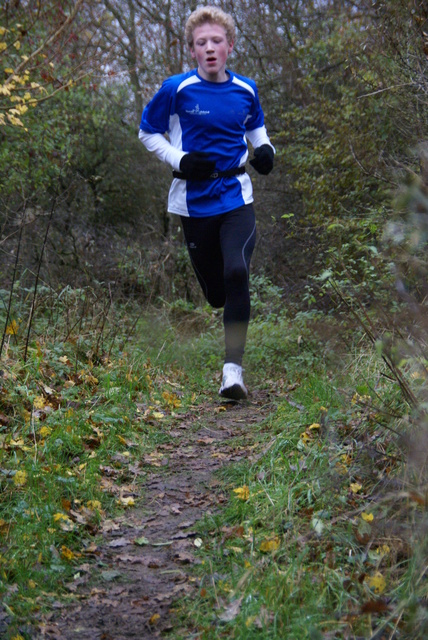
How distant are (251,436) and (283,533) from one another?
4.15 ft

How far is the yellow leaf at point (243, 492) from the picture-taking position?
2832 mm

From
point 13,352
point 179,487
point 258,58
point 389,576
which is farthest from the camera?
point 258,58

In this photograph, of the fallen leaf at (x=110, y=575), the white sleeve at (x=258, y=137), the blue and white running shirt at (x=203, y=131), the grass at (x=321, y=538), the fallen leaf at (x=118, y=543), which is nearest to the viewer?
the grass at (x=321, y=538)

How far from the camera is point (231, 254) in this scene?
14.8ft

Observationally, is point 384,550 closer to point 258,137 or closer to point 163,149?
point 163,149

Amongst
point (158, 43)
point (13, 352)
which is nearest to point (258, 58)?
point (158, 43)

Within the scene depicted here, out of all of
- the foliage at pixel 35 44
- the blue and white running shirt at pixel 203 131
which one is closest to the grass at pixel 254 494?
the blue and white running shirt at pixel 203 131

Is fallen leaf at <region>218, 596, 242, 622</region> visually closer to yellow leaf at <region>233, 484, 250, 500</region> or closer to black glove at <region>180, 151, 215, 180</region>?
yellow leaf at <region>233, 484, 250, 500</region>

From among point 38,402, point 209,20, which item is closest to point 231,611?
point 38,402

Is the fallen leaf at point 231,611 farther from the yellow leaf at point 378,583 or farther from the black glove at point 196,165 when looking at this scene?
the black glove at point 196,165

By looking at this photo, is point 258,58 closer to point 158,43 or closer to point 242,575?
point 158,43

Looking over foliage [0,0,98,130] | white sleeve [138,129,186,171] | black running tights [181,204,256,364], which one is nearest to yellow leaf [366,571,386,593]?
black running tights [181,204,256,364]

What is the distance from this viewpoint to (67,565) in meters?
2.49

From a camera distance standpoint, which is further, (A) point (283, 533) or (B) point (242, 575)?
(A) point (283, 533)
